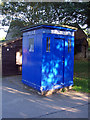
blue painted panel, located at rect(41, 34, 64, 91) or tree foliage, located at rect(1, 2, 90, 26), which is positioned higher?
tree foliage, located at rect(1, 2, 90, 26)

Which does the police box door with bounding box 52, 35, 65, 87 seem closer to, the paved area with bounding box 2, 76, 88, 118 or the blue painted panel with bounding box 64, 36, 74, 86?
the blue painted panel with bounding box 64, 36, 74, 86

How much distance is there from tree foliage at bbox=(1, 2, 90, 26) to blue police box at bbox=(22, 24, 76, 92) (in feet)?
14.8

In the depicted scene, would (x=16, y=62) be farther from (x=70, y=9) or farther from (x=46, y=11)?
(x=46, y=11)

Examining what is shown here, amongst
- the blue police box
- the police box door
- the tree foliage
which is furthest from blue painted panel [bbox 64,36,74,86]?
the tree foliage

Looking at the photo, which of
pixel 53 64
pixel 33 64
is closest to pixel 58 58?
pixel 53 64

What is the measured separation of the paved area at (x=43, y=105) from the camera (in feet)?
14.6

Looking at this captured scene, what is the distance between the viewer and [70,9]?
1103cm

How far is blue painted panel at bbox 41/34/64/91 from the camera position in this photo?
6375 millimetres

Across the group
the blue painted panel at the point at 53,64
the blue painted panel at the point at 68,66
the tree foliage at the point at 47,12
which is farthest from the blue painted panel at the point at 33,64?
the tree foliage at the point at 47,12

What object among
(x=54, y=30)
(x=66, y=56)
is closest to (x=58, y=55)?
(x=66, y=56)

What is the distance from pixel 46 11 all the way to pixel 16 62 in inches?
267

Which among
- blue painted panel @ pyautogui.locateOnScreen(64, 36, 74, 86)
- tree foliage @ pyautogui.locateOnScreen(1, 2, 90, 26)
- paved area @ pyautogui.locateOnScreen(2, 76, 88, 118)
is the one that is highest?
tree foliage @ pyautogui.locateOnScreen(1, 2, 90, 26)

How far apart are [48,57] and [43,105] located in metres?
2.15

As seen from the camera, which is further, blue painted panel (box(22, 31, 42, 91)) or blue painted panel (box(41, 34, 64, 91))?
blue painted panel (box(22, 31, 42, 91))
